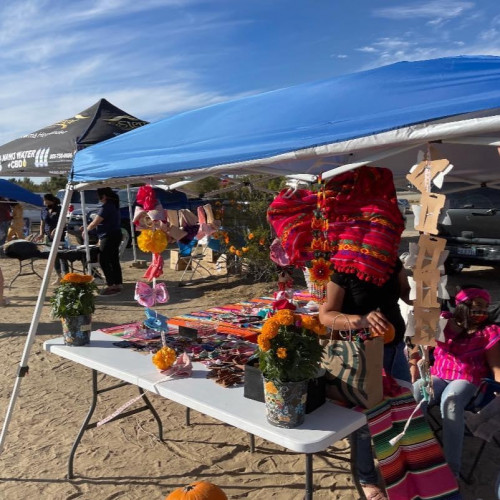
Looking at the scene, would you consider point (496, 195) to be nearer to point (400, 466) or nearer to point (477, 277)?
point (477, 277)

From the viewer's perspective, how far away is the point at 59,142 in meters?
8.02

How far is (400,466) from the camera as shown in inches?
96.3

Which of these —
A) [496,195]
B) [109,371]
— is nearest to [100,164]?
[109,371]

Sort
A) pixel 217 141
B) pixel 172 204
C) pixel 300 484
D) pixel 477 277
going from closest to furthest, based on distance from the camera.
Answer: pixel 217 141, pixel 300 484, pixel 477 277, pixel 172 204

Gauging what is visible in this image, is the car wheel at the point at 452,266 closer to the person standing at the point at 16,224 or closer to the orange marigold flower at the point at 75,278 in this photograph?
the orange marigold flower at the point at 75,278

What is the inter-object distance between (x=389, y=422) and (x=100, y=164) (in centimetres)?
223

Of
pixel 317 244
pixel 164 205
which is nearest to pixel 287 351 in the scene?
pixel 317 244

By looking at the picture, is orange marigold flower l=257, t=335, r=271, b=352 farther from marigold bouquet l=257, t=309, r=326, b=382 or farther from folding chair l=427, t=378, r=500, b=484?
folding chair l=427, t=378, r=500, b=484

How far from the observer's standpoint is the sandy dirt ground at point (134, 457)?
301 centimetres

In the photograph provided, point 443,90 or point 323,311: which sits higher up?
point 443,90

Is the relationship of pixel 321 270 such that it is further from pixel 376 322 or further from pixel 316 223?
pixel 376 322

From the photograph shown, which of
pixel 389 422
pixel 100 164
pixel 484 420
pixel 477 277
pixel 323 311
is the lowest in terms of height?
pixel 477 277

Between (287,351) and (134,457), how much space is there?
1830 mm

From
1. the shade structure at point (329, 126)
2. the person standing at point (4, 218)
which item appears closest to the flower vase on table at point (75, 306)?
the shade structure at point (329, 126)
